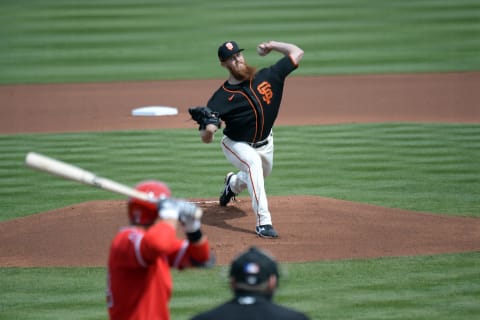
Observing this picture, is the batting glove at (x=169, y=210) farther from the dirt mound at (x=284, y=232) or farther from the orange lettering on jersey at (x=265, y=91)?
the orange lettering on jersey at (x=265, y=91)

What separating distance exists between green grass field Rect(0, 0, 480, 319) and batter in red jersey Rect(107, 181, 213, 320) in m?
2.63

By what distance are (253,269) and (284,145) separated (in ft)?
35.0

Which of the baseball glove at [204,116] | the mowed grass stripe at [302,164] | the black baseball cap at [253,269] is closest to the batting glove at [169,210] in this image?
the black baseball cap at [253,269]

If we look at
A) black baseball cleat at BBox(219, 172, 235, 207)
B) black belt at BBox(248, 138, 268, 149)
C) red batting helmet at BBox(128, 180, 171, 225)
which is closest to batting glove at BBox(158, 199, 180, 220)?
red batting helmet at BBox(128, 180, 171, 225)

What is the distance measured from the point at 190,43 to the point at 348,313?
1935 cm

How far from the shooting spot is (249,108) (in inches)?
360

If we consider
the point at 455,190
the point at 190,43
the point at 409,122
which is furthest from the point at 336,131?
the point at 190,43

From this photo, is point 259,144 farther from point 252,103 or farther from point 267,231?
point 267,231

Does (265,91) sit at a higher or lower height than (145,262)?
higher

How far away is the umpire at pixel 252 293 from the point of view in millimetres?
3637

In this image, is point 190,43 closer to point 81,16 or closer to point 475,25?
point 81,16

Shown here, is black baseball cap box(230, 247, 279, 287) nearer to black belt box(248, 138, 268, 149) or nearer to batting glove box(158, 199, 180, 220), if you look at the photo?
batting glove box(158, 199, 180, 220)

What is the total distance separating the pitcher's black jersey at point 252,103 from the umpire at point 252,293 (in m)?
5.40

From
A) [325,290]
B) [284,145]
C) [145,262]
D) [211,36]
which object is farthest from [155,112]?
[145,262]
